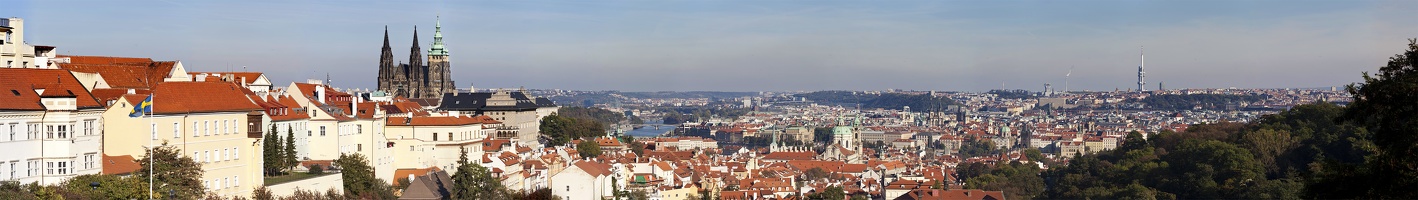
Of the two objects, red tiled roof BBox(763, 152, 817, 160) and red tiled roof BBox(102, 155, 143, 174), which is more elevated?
red tiled roof BBox(102, 155, 143, 174)

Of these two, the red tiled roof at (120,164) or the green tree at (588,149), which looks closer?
the red tiled roof at (120,164)

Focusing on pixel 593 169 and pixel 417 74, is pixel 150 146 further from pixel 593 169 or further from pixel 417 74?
pixel 417 74

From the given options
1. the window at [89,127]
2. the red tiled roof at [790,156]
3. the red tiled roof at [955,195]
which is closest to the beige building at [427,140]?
the window at [89,127]

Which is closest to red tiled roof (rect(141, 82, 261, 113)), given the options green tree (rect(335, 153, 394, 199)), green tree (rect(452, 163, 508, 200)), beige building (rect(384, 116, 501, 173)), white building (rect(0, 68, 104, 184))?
white building (rect(0, 68, 104, 184))

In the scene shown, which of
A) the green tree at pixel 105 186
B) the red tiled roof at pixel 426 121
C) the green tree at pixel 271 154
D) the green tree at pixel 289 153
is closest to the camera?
the green tree at pixel 105 186

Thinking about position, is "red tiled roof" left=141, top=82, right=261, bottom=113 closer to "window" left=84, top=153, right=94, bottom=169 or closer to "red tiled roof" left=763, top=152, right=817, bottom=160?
"window" left=84, top=153, right=94, bottom=169

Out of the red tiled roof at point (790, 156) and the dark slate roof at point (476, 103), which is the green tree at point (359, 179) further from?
the red tiled roof at point (790, 156)
